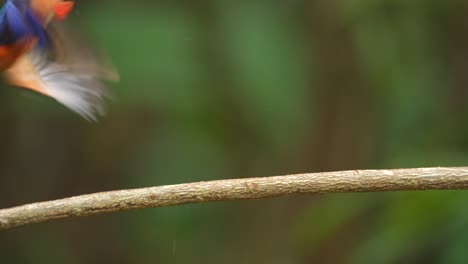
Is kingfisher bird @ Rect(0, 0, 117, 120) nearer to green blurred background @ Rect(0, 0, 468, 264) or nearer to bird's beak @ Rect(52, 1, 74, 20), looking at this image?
bird's beak @ Rect(52, 1, 74, 20)

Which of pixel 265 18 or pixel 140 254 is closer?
pixel 265 18

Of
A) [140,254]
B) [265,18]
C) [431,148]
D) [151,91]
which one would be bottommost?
[140,254]

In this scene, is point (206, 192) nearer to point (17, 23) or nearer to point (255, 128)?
point (17, 23)

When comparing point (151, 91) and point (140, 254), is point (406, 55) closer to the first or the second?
A: point (151, 91)

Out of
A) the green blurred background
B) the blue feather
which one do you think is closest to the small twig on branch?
the blue feather

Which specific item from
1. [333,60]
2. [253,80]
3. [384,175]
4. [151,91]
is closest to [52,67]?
[384,175]

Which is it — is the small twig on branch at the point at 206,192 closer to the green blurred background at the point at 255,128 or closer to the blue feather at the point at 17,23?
the blue feather at the point at 17,23
